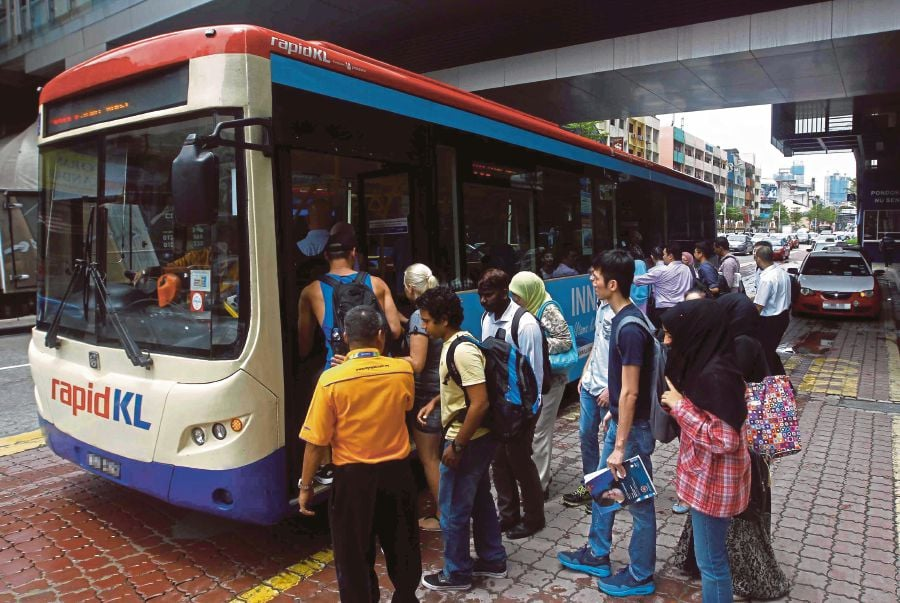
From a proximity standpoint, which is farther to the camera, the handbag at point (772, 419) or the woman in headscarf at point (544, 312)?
the woman in headscarf at point (544, 312)

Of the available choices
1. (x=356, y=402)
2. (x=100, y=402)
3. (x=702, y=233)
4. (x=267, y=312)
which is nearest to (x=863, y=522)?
(x=356, y=402)

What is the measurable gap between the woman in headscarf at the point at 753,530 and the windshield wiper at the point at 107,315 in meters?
3.25

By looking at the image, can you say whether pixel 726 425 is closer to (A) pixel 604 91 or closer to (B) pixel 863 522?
(B) pixel 863 522

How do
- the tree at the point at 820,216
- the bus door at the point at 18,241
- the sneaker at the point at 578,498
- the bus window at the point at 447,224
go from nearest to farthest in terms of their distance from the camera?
1. the sneaker at the point at 578,498
2. the bus window at the point at 447,224
3. the bus door at the point at 18,241
4. the tree at the point at 820,216

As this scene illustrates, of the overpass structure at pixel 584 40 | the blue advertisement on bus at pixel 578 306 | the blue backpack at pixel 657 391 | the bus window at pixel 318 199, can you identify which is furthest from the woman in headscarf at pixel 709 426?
the overpass structure at pixel 584 40

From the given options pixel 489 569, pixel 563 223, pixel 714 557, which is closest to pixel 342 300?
pixel 489 569

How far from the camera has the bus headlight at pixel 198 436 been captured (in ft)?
12.2

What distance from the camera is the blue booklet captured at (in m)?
3.35

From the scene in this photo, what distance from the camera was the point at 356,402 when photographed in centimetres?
284

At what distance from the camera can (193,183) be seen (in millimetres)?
3367

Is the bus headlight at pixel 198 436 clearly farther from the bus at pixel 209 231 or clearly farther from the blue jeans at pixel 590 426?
the blue jeans at pixel 590 426

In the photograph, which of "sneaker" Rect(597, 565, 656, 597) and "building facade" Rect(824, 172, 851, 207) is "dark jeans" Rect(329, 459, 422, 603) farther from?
"building facade" Rect(824, 172, 851, 207)

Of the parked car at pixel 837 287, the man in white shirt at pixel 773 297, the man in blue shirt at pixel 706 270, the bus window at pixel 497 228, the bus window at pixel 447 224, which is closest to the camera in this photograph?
the bus window at pixel 447 224

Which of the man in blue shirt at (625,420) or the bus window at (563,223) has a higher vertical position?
the bus window at (563,223)
